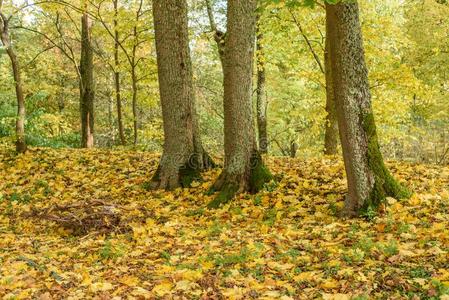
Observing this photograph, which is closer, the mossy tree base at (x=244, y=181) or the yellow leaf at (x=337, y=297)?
the yellow leaf at (x=337, y=297)

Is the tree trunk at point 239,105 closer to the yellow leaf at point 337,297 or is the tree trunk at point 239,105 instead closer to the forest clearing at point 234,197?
the forest clearing at point 234,197

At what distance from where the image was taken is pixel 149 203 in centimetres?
830

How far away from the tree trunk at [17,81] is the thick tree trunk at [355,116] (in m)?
8.21

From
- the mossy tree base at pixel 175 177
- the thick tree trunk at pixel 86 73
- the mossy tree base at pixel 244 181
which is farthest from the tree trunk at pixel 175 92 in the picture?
the thick tree trunk at pixel 86 73

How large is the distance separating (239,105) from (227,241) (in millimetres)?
2872

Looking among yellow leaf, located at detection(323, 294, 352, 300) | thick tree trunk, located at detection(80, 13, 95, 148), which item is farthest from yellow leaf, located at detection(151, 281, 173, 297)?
thick tree trunk, located at detection(80, 13, 95, 148)

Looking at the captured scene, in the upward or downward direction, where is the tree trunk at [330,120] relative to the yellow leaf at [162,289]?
upward

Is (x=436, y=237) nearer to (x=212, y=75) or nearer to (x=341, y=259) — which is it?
(x=341, y=259)

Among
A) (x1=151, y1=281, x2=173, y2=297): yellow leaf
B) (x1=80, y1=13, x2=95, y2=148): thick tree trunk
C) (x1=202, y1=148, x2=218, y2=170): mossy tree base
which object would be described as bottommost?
(x1=151, y1=281, x2=173, y2=297): yellow leaf

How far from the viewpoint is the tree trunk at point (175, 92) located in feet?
28.7

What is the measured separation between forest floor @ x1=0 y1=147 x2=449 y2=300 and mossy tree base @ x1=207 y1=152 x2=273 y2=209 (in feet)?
0.56

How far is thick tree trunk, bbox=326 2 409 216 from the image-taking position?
237 inches

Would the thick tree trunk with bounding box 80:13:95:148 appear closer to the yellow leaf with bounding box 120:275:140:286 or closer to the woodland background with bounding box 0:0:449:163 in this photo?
the woodland background with bounding box 0:0:449:163

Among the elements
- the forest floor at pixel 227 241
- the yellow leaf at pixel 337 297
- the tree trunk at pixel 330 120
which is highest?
the tree trunk at pixel 330 120
